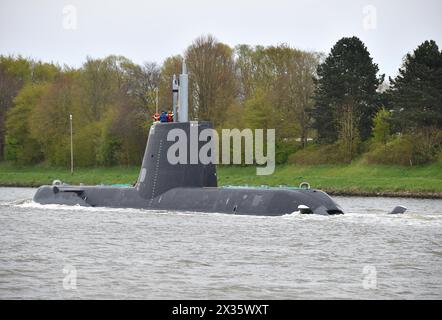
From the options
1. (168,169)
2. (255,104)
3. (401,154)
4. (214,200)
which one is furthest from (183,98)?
(255,104)

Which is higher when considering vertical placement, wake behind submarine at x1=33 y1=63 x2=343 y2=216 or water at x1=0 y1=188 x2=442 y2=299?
wake behind submarine at x1=33 y1=63 x2=343 y2=216

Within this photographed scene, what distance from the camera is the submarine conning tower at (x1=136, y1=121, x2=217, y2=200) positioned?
36.5 metres

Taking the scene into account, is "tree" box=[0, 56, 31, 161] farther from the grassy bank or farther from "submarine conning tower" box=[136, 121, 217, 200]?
"submarine conning tower" box=[136, 121, 217, 200]

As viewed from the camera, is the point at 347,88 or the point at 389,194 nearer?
the point at 389,194

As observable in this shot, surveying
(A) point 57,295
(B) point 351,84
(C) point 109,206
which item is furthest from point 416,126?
(A) point 57,295

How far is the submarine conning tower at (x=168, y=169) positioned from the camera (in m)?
36.5

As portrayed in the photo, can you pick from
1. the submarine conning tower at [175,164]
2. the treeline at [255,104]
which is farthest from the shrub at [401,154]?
the submarine conning tower at [175,164]

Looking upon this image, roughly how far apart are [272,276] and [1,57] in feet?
310

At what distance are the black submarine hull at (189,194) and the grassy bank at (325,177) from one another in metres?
23.8

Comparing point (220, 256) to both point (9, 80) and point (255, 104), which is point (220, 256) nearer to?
point (255, 104)

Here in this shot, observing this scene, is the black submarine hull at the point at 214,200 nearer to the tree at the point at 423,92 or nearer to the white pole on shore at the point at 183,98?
the white pole on shore at the point at 183,98

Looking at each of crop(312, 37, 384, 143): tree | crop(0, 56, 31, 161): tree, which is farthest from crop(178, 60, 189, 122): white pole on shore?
crop(0, 56, 31, 161): tree

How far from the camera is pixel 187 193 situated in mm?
36125

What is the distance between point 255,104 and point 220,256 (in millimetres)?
48655
